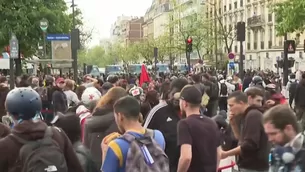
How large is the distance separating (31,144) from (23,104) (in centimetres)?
35

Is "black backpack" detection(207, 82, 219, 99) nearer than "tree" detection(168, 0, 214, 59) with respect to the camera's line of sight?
Yes

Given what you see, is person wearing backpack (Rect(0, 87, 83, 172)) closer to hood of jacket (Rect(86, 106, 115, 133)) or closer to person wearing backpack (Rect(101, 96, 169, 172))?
person wearing backpack (Rect(101, 96, 169, 172))

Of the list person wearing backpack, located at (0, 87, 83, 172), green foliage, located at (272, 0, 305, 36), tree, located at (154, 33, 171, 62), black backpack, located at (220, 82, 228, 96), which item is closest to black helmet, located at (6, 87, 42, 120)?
person wearing backpack, located at (0, 87, 83, 172)

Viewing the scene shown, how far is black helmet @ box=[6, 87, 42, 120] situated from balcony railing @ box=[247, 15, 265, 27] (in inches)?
3001

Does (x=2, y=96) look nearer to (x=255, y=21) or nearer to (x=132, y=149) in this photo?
(x=132, y=149)

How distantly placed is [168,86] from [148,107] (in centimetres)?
55

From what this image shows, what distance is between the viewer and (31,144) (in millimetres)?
4348

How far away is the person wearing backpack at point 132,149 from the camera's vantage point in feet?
15.7

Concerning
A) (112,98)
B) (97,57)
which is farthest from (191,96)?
(97,57)

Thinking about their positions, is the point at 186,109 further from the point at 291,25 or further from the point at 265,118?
the point at 291,25

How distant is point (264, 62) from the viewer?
77000mm

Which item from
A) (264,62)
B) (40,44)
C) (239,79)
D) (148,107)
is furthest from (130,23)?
(148,107)

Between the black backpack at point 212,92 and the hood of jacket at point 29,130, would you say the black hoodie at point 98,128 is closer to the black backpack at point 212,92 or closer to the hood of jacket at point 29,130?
the hood of jacket at point 29,130

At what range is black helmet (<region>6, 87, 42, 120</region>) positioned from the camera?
4539mm
